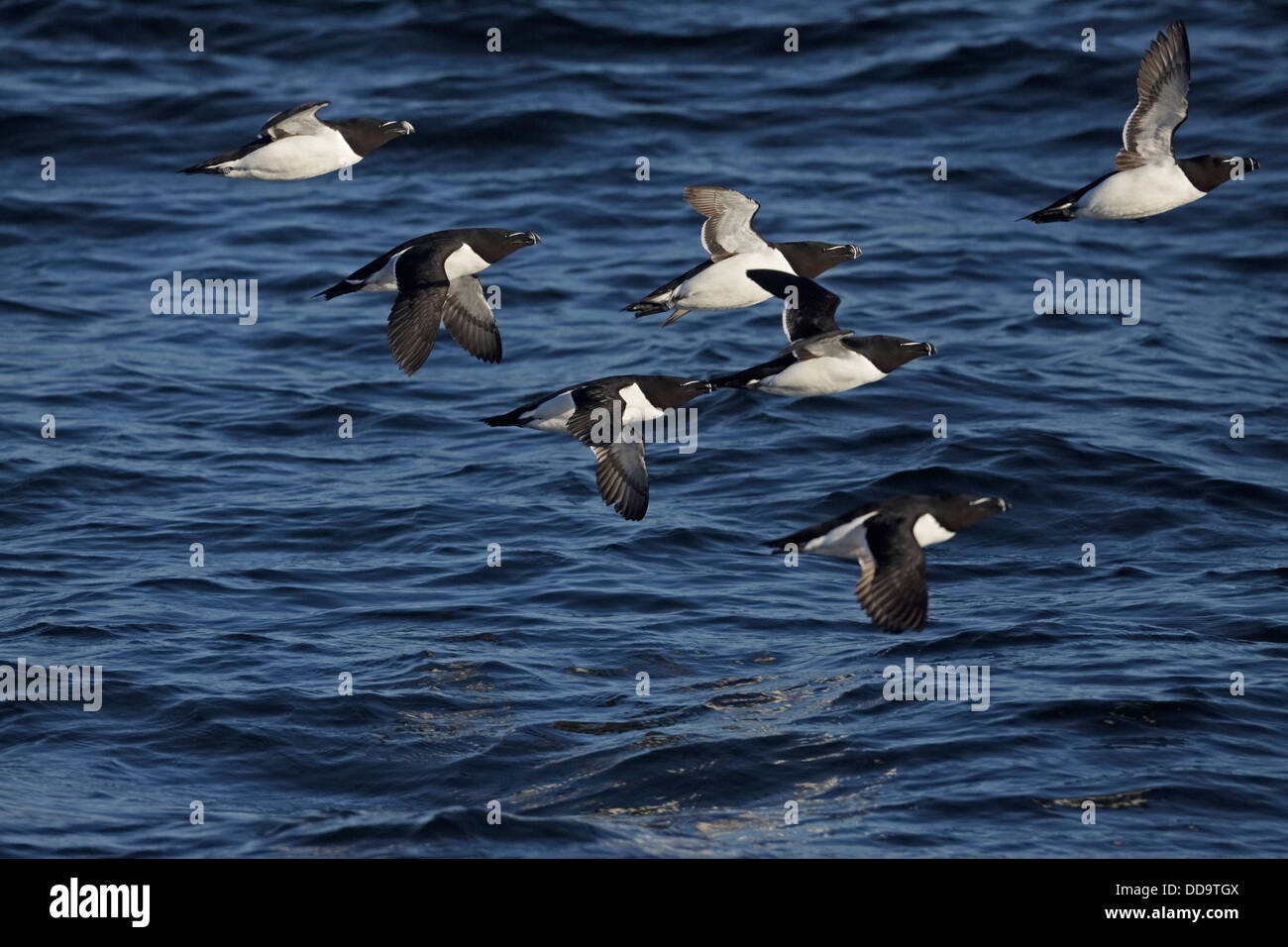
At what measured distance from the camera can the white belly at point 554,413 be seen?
1166 centimetres

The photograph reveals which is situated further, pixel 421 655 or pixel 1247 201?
pixel 1247 201

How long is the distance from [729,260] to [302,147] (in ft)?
9.88

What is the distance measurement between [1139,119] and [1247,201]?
449 inches

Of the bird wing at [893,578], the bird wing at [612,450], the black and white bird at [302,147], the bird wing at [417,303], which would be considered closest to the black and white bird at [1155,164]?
the bird wing at [893,578]

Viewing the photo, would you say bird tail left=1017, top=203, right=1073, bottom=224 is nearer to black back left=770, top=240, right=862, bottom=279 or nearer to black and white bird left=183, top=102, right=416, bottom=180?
black back left=770, top=240, right=862, bottom=279

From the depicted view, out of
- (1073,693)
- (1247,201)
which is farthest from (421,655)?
(1247,201)

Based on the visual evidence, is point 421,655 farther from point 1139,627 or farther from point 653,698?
point 1139,627

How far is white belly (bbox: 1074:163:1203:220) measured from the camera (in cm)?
1197

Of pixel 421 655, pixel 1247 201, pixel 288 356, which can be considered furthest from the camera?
pixel 1247 201

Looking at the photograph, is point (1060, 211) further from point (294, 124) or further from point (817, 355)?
point (294, 124)

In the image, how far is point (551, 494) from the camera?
16938 millimetres

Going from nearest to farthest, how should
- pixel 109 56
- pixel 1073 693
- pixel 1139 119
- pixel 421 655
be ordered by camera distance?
pixel 1139 119, pixel 1073 693, pixel 421 655, pixel 109 56

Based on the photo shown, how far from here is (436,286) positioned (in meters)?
11.6
